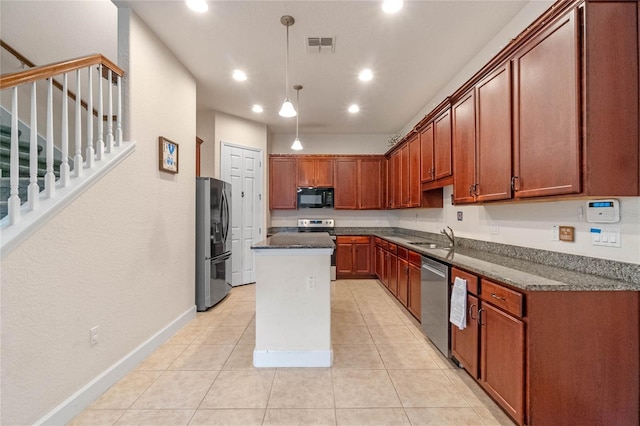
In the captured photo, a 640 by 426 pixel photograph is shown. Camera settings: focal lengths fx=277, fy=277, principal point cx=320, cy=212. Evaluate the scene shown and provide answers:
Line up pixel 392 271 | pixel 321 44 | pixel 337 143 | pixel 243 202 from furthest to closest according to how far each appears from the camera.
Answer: pixel 337 143 → pixel 243 202 → pixel 392 271 → pixel 321 44

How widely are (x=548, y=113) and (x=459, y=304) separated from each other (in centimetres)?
142

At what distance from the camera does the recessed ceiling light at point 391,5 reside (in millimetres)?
2100

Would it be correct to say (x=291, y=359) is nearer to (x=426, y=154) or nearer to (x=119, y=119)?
(x=119, y=119)

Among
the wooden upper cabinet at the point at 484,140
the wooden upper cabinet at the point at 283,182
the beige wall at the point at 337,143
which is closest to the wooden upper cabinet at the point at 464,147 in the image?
the wooden upper cabinet at the point at 484,140

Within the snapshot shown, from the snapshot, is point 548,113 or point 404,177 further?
point 404,177

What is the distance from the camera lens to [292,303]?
2.39 m

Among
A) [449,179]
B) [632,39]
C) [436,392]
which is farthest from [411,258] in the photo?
[632,39]

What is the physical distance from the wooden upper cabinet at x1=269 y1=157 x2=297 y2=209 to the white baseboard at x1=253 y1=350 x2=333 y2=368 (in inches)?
138

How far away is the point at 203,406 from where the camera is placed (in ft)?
6.17

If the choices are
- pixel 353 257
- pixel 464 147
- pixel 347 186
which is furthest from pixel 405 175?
pixel 353 257

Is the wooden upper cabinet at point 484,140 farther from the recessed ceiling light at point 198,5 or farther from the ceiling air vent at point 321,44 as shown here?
the recessed ceiling light at point 198,5

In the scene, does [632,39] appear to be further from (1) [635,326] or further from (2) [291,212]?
(2) [291,212]

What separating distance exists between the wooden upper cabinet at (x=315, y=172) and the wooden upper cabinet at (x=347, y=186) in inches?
7.3

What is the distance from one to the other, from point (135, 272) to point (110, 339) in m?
0.53
